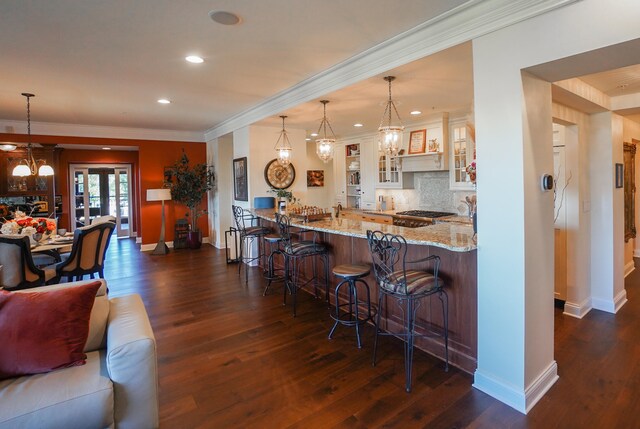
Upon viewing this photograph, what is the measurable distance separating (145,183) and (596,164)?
7.85 meters

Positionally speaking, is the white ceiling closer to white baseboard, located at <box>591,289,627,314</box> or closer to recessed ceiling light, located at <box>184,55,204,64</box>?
recessed ceiling light, located at <box>184,55,204,64</box>

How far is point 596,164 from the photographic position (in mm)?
3738

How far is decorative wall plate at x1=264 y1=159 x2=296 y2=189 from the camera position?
5.91m

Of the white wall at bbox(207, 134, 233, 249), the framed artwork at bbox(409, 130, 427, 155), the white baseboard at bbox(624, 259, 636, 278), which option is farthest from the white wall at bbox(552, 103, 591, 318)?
the white wall at bbox(207, 134, 233, 249)

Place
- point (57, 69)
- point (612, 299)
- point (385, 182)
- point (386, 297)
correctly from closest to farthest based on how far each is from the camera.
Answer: point (386, 297) → point (57, 69) → point (612, 299) → point (385, 182)

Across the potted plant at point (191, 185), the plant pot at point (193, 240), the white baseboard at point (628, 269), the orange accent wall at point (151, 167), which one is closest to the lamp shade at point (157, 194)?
the potted plant at point (191, 185)

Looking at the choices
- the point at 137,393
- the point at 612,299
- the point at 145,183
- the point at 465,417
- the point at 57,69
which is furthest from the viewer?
the point at 145,183

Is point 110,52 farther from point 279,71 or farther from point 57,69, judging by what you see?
point 279,71

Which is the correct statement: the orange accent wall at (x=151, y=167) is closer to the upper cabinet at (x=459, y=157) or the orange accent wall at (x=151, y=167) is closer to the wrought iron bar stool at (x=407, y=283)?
the upper cabinet at (x=459, y=157)

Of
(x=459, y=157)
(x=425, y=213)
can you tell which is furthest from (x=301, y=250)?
(x=459, y=157)

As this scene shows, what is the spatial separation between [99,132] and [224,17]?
584cm

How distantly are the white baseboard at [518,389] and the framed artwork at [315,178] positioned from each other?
665 centimetres

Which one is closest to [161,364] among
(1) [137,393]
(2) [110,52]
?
(1) [137,393]

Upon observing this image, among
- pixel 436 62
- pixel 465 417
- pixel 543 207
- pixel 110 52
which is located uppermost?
pixel 110 52
